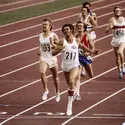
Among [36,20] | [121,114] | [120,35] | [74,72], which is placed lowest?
[121,114]

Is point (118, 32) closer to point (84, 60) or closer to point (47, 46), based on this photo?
point (84, 60)

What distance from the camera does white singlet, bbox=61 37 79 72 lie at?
11.9 m

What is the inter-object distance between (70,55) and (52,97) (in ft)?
7.73

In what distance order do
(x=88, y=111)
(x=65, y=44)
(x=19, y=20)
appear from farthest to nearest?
1. (x=19, y=20)
2. (x=88, y=111)
3. (x=65, y=44)

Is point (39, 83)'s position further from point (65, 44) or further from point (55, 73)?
point (65, 44)

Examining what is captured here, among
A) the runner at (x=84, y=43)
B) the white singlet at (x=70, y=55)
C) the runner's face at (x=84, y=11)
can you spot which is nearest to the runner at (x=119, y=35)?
the runner's face at (x=84, y=11)

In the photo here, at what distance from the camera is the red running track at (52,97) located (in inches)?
479

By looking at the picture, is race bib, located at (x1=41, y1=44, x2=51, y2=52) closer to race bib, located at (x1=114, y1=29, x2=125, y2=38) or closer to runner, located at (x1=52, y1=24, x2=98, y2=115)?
runner, located at (x1=52, y1=24, x2=98, y2=115)

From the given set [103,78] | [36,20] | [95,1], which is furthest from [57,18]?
[103,78]

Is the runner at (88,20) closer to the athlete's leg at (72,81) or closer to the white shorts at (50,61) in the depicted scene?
the white shorts at (50,61)

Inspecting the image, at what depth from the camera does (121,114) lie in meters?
12.4

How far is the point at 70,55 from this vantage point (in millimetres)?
12031

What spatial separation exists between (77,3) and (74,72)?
698 inches

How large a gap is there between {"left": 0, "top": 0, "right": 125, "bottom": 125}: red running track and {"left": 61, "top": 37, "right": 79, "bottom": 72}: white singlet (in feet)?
3.46
